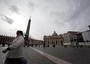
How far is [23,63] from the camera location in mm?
2477

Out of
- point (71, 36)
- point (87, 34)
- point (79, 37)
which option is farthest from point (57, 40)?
point (87, 34)

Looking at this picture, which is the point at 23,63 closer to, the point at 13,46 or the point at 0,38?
the point at 13,46

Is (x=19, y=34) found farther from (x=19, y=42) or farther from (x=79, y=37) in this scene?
(x=79, y=37)

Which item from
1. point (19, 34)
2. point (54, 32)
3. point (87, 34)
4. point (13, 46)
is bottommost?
point (13, 46)

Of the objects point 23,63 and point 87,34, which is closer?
point 23,63

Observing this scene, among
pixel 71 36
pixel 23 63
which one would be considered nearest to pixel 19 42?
pixel 23 63

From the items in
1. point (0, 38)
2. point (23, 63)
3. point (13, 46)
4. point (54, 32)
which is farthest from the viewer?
point (54, 32)

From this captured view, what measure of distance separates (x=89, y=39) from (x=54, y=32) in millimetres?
93347

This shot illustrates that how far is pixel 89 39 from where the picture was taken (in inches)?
2064

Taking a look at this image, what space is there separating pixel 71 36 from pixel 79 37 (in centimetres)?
899

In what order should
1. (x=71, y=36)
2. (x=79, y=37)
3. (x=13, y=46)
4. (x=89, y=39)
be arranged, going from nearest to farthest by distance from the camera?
1. (x=13, y=46)
2. (x=89, y=39)
3. (x=79, y=37)
4. (x=71, y=36)

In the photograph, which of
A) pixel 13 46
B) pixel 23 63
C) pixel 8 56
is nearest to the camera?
pixel 13 46

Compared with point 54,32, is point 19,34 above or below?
below

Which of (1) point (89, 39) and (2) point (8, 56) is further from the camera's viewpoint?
(1) point (89, 39)
